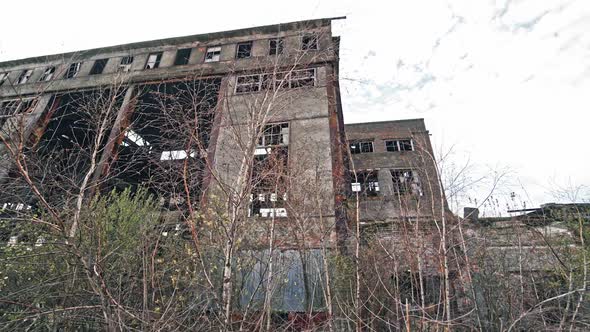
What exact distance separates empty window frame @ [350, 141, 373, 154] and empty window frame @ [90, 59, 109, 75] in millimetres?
18062

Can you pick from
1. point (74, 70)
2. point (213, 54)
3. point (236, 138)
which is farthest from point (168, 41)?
point (236, 138)

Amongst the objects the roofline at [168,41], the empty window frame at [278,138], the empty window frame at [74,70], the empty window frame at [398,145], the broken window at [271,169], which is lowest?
the broken window at [271,169]

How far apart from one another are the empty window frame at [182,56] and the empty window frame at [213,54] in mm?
1226

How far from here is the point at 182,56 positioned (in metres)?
16.0

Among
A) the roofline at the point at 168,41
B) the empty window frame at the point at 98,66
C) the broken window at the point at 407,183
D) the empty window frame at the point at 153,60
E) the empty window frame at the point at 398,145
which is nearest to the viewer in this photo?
the broken window at the point at 407,183

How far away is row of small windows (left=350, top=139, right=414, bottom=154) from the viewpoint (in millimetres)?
20692

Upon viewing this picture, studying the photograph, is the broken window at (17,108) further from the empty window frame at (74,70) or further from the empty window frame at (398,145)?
the empty window frame at (398,145)

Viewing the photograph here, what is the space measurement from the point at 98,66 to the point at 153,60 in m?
3.85

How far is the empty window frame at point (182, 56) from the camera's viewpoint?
1573cm

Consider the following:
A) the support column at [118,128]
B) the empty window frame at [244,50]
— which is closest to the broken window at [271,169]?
the empty window frame at [244,50]

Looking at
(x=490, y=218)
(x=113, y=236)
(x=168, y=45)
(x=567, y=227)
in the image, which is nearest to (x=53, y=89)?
(x=168, y=45)

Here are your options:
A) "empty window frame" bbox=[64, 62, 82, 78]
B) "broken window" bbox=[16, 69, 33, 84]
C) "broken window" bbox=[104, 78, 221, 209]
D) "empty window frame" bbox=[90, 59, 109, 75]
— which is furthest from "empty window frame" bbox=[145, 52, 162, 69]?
"broken window" bbox=[16, 69, 33, 84]

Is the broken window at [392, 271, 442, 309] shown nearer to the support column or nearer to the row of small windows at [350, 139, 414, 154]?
the support column

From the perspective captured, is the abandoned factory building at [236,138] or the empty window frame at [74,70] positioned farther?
the empty window frame at [74,70]
